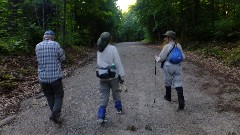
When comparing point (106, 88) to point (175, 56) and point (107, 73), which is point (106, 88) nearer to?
point (107, 73)

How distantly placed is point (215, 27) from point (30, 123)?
17771mm

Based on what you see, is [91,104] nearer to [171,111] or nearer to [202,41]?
[171,111]

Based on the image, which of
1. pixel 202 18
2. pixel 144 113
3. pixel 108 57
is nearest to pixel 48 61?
pixel 108 57

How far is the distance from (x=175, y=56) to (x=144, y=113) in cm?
160

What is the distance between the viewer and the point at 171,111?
302 inches

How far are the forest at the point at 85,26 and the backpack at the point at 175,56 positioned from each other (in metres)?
5.35

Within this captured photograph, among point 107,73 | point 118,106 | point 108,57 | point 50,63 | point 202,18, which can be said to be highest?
point 202,18

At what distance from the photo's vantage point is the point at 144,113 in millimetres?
7578

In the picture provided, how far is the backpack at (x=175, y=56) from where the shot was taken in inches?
310

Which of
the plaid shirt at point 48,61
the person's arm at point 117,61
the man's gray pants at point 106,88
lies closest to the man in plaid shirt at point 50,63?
the plaid shirt at point 48,61

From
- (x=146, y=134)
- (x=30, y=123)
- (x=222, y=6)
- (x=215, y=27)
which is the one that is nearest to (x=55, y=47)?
(x=30, y=123)

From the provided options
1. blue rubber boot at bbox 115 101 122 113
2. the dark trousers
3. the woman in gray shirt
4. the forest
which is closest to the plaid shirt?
the dark trousers

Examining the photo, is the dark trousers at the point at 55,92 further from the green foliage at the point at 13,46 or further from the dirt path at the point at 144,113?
the green foliage at the point at 13,46

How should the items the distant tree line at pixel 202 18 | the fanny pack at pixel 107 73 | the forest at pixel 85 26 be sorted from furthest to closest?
the distant tree line at pixel 202 18 → the forest at pixel 85 26 → the fanny pack at pixel 107 73
